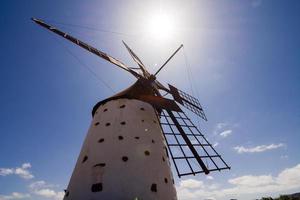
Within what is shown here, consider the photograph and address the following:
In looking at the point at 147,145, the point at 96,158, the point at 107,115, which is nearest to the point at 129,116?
the point at 107,115

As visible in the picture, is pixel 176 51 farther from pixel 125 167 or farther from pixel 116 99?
pixel 125 167

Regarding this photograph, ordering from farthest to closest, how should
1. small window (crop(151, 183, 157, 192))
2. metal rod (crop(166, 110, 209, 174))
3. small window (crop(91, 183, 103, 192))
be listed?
metal rod (crop(166, 110, 209, 174))
small window (crop(151, 183, 157, 192))
small window (crop(91, 183, 103, 192))

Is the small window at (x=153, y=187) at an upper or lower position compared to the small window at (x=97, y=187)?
lower

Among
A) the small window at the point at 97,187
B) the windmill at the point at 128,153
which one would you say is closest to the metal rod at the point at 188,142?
the windmill at the point at 128,153

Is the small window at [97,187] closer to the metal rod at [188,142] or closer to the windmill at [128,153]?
the windmill at [128,153]

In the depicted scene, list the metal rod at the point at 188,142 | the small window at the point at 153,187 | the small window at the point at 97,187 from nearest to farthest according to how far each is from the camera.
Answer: the small window at the point at 97,187 → the small window at the point at 153,187 → the metal rod at the point at 188,142

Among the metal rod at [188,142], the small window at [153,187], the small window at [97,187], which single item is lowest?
the small window at [153,187]

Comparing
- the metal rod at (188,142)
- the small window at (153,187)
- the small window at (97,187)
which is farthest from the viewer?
the metal rod at (188,142)

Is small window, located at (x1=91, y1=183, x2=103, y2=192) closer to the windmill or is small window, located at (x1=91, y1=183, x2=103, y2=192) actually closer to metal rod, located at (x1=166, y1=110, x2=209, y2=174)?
the windmill

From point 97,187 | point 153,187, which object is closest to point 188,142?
point 153,187

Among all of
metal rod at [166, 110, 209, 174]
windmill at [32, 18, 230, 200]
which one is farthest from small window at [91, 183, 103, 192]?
metal rod at [166, 110, 209, 174]

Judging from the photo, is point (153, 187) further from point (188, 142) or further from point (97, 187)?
point (188, 142)

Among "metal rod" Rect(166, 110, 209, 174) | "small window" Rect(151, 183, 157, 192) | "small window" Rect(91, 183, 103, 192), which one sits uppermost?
"metal rod" Rect(166, 110, 209, 174)

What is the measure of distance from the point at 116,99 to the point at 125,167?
478 cm
